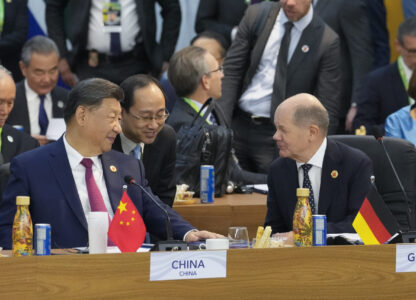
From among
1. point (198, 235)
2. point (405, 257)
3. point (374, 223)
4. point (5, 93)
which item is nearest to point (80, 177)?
point (198, 235)

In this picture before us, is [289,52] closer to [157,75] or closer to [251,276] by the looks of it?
[157,75]

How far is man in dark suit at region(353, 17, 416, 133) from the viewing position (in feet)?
24.3

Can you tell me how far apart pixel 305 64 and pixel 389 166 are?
197 cm

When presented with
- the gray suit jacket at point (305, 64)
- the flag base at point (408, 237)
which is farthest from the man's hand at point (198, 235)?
the gray suit jacket at point (305, 64)

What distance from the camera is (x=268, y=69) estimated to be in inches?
278

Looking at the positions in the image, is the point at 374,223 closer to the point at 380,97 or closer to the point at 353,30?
the point at 380,97

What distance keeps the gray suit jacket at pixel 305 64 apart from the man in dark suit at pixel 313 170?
1907 millimetres

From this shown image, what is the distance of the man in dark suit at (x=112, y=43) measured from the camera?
7.39 metres

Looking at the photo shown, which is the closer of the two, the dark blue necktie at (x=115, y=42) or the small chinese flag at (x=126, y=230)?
the small chinese flag at (x=126, y=230)

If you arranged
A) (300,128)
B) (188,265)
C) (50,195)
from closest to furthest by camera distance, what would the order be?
(188,265) < (50,195) < (300,128)

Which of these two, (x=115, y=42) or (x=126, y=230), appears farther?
(x=115, y=42)

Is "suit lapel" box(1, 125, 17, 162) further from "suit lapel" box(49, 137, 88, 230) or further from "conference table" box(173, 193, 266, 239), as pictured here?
"suit lapel" box(49, 137, 88, 230)

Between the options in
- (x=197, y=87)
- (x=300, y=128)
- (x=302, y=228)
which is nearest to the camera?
(x=302, y=228)

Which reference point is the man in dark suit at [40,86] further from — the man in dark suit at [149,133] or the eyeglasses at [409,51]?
the eyeglasses at [409,51]
